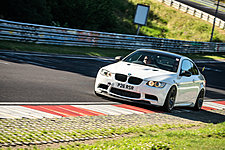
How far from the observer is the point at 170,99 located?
11.3 m

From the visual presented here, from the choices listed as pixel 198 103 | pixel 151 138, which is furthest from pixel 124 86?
pixel 151 138

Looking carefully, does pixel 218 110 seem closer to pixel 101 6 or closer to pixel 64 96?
pixel 64 96

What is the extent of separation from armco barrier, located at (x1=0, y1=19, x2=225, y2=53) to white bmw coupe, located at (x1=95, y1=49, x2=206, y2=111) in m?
13.7

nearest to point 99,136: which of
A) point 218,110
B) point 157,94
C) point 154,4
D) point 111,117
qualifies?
point 111,117

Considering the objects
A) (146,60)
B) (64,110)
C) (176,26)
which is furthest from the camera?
(176,26)

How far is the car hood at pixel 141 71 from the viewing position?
438 inches

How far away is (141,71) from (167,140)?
428cm

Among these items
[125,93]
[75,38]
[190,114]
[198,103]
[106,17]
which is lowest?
[190,114]

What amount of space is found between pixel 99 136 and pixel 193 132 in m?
2.17

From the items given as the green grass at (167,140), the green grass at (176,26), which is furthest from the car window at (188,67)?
the green grass at (176,26)

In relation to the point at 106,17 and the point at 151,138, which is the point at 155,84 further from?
the point at 106,17

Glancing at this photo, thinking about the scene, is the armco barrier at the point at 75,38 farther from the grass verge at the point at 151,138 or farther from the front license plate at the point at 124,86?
the grass verge at the point at 151,138

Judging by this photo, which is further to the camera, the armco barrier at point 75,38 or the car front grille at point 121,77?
the armco barrier at point 75,38

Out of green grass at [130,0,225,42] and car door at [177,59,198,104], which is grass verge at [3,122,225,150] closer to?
car door at [177,59,198,104]
